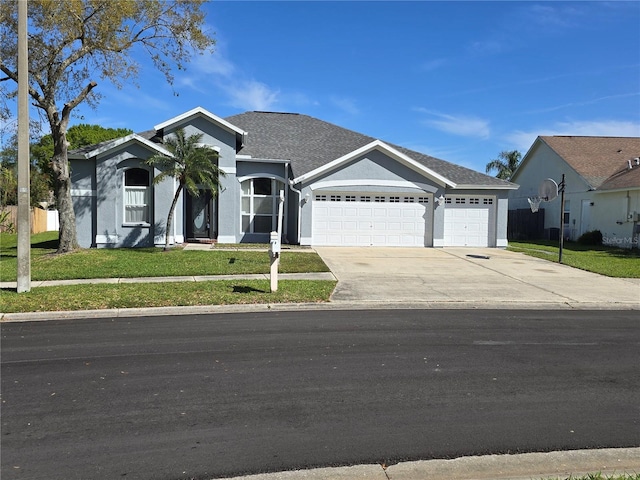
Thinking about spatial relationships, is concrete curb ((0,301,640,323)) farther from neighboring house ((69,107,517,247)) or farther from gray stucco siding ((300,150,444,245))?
gray stucco siding ((300,150,444,245))

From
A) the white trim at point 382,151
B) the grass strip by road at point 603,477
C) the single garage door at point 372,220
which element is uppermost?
the white trim at point 382,151

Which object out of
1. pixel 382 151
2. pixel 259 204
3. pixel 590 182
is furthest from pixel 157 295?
pixel 590 182

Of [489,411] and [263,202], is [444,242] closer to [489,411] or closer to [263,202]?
[263,202]

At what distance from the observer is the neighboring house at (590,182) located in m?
25.2

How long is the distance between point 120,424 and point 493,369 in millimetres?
4245

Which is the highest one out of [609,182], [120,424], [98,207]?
[609,182]

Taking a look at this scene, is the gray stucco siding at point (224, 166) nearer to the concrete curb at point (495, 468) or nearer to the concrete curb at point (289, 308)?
the concrete curb at point (289, 308)

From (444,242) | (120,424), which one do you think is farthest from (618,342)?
(444,242)

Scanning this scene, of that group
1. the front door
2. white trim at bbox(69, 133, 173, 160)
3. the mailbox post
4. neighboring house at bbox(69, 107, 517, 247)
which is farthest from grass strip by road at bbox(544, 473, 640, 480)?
the front door

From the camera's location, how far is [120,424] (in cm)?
443

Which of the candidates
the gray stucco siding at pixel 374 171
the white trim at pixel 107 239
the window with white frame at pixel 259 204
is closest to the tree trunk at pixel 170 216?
the white trim at pixel 107 239

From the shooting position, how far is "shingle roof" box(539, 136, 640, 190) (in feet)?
88.9

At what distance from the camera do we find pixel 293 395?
16.9 feet

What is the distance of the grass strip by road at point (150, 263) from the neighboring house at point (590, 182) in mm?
17152
